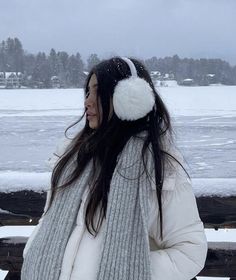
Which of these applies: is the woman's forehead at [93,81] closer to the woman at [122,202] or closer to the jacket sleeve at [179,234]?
the woman at [122,202]

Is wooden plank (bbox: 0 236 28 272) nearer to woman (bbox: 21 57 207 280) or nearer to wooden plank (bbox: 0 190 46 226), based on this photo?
wooden plank (bbox: 0 190 46 226)

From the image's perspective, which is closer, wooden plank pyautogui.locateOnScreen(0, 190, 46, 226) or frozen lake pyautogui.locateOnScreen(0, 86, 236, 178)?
wooden plank pyautogui.locateOnScreen(0, 190, 46, 226)

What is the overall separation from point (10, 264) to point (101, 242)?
0.99 meters

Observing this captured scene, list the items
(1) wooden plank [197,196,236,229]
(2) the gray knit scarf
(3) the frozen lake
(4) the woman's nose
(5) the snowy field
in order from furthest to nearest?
(3) the frozen lake < (5) the snowy field < (1) wooden plank [197,196,236,229] < (4) the woman's nose < (2) the gray knit scarf

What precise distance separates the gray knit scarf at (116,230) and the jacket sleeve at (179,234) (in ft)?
0.20

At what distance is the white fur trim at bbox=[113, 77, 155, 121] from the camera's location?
6.08 ft

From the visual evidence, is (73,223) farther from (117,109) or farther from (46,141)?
(46,141)

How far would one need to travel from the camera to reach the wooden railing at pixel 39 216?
2.50 metres

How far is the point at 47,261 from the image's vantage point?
5.98 feet

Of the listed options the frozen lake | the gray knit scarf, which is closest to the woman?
the gray knit scarf

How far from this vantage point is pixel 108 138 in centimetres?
190

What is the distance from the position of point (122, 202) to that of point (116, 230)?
9 centimetres

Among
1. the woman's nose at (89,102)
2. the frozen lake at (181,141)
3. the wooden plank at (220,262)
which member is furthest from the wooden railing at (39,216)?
the frozen lake at (181,141)

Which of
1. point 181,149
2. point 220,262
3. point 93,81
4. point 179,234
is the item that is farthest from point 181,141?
point 179,234
